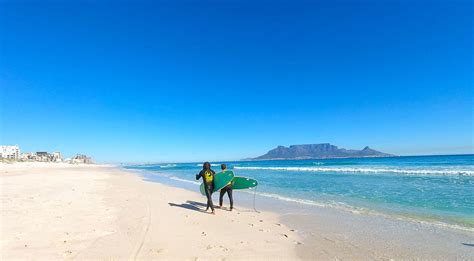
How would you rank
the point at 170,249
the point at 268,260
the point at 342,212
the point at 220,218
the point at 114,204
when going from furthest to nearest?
1. the point at 114,204
2. the point at 342,212
3. the point at 220,218
4. the point at 170,249
5. the point at 268,260

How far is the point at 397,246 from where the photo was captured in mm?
5727

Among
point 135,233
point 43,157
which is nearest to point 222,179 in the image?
point 135,233

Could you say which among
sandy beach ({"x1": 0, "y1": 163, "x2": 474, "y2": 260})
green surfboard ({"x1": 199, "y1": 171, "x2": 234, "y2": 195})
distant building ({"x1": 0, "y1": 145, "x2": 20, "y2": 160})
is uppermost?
distant building ({"x1": 0, "y1": 145, "x2": 20, "y2": 160})

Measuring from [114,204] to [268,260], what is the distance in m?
7.50

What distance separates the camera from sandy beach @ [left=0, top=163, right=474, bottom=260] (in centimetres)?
513

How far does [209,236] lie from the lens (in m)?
6.38

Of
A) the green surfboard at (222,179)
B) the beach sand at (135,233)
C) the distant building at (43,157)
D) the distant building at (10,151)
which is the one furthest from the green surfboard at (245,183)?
the distant building at (10,151)

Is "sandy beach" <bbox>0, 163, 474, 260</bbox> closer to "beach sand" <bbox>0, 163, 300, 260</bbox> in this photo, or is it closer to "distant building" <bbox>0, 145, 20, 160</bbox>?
"beach sand" <bbox>0, 163, 300, 260</bbox>

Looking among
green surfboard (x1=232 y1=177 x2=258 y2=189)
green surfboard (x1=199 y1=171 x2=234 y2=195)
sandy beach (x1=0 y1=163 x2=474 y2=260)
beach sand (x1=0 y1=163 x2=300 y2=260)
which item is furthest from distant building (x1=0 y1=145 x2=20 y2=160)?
green surfboard (x1=199 y1=171 x2=234 y2=195)

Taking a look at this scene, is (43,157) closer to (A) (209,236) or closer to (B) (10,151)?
(B) (10,151)

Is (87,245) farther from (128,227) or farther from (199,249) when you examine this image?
(199,249)

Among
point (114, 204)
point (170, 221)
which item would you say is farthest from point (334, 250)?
point (114, 204)

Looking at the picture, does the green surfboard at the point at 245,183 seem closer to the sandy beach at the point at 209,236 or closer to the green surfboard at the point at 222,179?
the green surfboard at the point at 222,179

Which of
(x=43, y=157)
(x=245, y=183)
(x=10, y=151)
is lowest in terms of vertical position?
(x=245, y=183)
